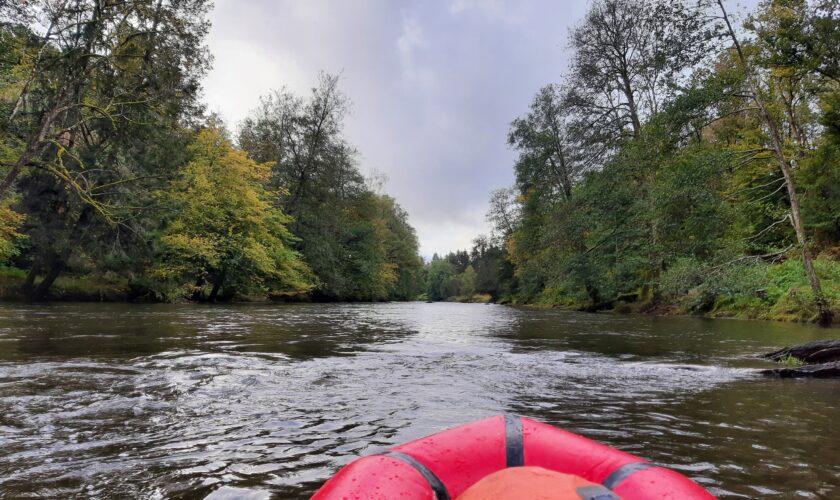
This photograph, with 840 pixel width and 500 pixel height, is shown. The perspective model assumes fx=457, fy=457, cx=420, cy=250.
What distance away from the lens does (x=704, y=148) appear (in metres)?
12.6

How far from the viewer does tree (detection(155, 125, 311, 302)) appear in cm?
2097

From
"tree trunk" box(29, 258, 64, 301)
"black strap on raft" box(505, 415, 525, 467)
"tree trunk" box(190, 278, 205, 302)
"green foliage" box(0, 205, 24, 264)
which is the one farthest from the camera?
"tree trunk" box(190, 278, 205, 302)

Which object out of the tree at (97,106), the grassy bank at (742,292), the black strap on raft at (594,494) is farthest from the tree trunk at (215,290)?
the black strap on raft at (594,494)

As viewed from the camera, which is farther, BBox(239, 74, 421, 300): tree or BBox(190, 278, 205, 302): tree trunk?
BBox(239, 74, 421, 300): tree

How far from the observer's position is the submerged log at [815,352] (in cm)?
608

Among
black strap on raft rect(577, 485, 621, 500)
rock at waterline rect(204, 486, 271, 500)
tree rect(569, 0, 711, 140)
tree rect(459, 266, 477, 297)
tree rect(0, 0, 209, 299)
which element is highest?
tree rect(569, 0, 711, 140)

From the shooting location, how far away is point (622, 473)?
158cm

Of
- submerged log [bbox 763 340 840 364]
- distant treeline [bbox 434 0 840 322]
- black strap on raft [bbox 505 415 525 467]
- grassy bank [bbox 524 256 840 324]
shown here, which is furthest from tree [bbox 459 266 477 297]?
black strap on raft [bbox 505 415 525 467]

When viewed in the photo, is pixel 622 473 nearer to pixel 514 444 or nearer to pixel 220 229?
pixel 514 444

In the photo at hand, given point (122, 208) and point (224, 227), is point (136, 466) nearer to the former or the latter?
point (122, 208)

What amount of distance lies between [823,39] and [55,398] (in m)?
14.5

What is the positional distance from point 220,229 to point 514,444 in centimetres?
2391

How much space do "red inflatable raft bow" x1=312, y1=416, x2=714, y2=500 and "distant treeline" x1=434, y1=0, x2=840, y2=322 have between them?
34.3 ft

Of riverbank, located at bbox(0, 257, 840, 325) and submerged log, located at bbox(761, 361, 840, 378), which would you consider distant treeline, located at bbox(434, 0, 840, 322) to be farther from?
submerged log, located at bbox(761, 361, 840, 378)
